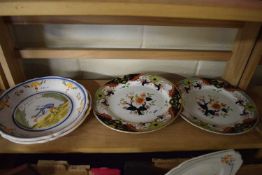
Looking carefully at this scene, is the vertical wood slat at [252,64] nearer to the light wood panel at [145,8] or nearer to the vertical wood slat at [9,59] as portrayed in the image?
the light wood panel at [145,8]

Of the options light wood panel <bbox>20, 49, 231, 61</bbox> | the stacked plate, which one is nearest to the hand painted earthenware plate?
the stacked plate

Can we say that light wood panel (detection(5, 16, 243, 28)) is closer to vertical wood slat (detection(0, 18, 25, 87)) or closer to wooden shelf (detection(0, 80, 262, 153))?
vertical wood slat (detection(0, 18, 25, 87))

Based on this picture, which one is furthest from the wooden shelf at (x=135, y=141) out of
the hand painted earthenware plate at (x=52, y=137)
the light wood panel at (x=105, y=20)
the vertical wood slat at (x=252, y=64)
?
the light wood panel at (x=105, y=20)

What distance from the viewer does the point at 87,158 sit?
0.74 meters

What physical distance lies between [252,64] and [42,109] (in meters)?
0.57

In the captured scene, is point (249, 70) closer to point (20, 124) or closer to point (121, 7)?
point (121, 7)

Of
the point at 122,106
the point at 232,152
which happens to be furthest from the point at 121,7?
the point at 232,152

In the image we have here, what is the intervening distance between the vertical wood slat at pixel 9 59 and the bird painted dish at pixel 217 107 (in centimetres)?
46

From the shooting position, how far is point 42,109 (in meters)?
0.62

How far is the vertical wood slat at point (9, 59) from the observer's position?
583 millimetres

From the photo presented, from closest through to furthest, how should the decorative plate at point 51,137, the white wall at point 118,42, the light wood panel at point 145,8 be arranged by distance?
the light wood panel at point 145,8
the decorative plate at point 51,137
the white wall at point 118,42

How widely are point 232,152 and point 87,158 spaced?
1.36 feet

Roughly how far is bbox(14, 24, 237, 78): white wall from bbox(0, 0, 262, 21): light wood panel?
0.26 metres

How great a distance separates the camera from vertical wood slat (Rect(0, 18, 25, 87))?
1.91 ft
